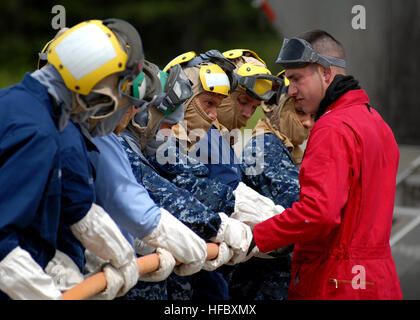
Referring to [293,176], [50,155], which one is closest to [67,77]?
[50,155]

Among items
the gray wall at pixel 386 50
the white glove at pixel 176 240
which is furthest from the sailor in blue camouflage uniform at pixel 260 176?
the gray wall at pixel 386 50

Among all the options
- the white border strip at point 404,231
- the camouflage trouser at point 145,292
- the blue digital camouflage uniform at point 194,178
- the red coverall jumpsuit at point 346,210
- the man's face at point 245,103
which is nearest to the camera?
the red coverall jumpsuit at point 346,210

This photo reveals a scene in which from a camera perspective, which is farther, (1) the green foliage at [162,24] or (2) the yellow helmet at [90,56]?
(1) the green foliage at [162,24]

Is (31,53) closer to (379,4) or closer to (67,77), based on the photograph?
(379,4)

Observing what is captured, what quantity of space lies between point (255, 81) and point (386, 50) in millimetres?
5680

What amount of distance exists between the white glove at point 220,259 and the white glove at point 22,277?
1.48 metres

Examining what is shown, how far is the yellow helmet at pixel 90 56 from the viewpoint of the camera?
2.88m

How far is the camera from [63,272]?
2938 mm

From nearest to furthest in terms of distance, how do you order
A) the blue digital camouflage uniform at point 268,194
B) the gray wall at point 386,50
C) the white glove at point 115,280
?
the white glove at point 115,280 < the blue digital camouflage uniform at point 268,194 < the gray wall at point 386,50

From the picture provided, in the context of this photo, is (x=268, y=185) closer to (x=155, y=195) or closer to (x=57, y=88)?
(x=155, y=195)

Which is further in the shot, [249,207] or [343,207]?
[249,207]

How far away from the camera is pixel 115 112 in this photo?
124 inches

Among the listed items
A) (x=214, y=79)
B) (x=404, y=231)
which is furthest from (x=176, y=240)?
(x=404, y=231)

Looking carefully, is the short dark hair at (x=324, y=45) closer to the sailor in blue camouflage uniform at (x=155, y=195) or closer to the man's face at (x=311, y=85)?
the man's face at (x=311, y=85)
